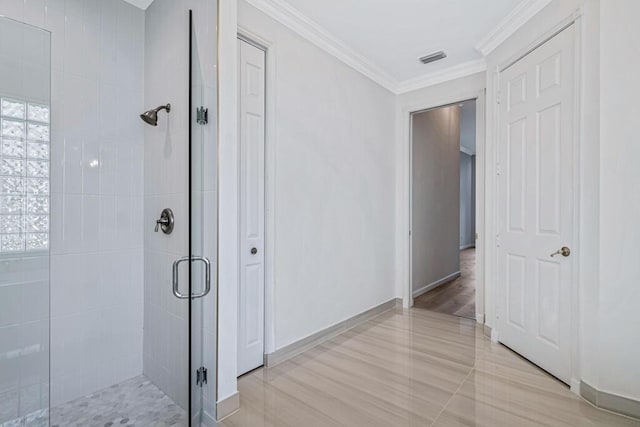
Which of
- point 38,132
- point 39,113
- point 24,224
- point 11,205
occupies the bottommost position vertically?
point 24,224

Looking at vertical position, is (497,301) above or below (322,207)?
below

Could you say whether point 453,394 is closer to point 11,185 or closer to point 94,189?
point 94,189

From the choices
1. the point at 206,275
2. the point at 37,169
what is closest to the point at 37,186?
the point at 37,169

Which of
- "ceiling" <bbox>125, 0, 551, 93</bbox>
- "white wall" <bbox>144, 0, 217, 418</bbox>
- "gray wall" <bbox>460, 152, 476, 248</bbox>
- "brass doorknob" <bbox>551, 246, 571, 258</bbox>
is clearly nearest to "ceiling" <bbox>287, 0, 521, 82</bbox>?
"ceiling" <bbox>125, 0, 551, 93</bbox>

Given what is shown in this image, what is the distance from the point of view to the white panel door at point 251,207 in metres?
2.25

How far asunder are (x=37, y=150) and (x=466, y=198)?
10.3 metres

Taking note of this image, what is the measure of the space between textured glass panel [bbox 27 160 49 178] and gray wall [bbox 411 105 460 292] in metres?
3.56

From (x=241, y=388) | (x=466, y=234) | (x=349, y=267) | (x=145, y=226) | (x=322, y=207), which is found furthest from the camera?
(x=466, y=234)

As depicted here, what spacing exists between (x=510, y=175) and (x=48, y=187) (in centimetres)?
346

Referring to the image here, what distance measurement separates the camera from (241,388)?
82.4 inches

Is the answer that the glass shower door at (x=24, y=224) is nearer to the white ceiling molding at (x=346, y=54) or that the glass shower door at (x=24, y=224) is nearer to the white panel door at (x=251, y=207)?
the white panel door at (x=251, y=207)

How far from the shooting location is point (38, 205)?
1871mm

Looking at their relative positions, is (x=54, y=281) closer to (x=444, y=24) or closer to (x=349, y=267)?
(x=349, y=267)

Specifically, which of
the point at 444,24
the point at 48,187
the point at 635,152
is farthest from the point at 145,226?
the point at 635,152
